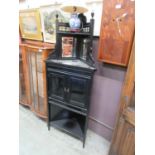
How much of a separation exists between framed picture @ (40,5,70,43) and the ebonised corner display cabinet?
27 cm

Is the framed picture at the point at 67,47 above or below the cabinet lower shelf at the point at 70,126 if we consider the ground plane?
above

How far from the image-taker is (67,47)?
1655 millimetres

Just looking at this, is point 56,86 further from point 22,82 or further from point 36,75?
point 22,82

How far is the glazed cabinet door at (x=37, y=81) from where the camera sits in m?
1.87

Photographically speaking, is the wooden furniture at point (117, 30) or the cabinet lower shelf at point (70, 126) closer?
the wooden furniture at point (117, 30)

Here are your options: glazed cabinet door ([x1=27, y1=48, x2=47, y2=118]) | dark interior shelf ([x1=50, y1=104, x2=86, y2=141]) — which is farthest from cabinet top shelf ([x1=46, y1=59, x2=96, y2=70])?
dark interior shelf ([x1=50, y1=104, x2=86, y2=141])

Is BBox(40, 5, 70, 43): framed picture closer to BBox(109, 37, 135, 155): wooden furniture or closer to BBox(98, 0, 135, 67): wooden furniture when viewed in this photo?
BBox(98, 0, 135, 67): wooden furniture

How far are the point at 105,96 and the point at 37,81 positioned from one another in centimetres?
104

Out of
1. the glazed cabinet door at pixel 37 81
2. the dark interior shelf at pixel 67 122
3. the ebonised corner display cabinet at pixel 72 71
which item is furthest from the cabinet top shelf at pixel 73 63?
the dark interior shelf at pixel 67 122

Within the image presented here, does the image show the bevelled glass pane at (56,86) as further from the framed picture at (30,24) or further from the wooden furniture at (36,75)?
the framed picture at (30,24)

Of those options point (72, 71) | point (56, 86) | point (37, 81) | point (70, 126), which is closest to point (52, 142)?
point (70, 126)
